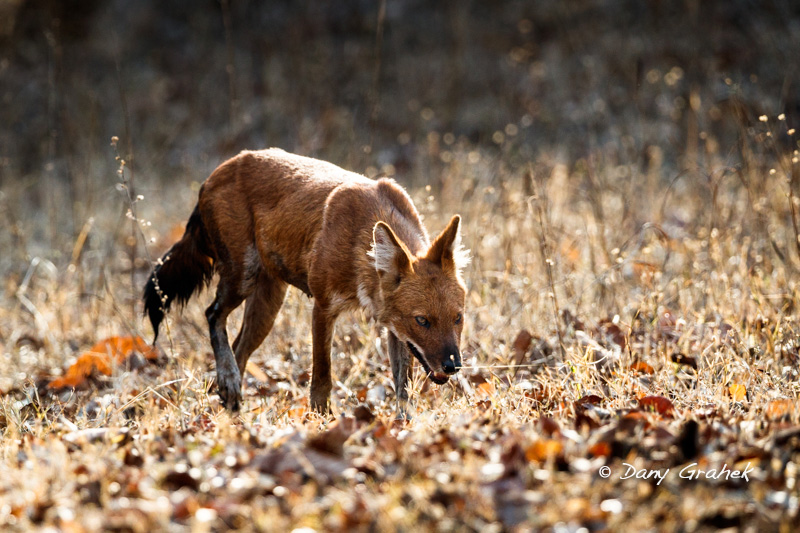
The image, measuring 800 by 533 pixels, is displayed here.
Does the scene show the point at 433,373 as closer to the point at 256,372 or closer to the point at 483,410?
the point at 483,410

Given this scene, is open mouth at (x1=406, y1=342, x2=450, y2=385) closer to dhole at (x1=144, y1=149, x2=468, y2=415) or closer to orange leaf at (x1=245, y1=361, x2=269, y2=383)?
dhole at (x1=144, y1=149, x2=468, y2=415)

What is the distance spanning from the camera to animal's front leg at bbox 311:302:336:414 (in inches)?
196

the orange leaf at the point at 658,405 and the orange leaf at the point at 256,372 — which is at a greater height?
the orange leaf at the point at 658,405

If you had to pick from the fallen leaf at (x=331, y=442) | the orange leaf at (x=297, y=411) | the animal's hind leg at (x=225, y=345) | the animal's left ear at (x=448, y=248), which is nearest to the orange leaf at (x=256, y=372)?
the animal's hind leg at (x=225, y=345)

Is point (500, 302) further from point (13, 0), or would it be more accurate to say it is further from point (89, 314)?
point (13, 0)

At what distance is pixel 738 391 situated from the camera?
4.28 meters

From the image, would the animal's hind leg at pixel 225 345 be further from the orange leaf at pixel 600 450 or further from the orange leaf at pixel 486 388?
the orange leaf at pixel 600 450

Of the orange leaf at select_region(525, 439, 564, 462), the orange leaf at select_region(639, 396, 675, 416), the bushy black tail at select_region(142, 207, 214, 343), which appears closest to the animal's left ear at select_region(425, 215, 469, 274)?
the orange leaf at select_region(639, 396, 675, 416)

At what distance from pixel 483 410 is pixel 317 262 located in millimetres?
1560

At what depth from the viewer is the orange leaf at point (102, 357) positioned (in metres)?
5.68

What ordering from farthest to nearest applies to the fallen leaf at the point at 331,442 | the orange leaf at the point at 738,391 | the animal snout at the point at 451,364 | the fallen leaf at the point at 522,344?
the fallen leaf at the point at 522,344 < the animal snout at the point at 451,364 < the orange leaf at the point at 738,391 < the fallen leaf at the point at 331,442

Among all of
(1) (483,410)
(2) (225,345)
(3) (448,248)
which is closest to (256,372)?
(2) (225,345)

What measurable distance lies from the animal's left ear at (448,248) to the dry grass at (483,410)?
0.73 meters

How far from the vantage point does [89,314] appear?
6953 millimetres
